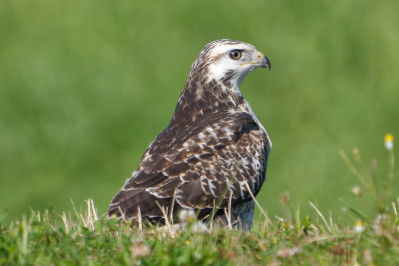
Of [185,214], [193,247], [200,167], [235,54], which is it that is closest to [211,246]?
[193,247]

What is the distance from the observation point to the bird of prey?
6.98 metres

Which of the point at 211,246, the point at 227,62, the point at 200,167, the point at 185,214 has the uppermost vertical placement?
the point at 227,62

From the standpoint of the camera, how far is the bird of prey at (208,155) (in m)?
6.98

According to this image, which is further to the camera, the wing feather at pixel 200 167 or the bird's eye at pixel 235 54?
the bird's eye at pixel 235 54

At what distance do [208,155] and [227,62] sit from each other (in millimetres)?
1835

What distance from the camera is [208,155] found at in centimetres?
744

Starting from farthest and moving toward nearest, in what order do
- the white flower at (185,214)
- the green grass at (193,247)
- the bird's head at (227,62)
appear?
1. the bird's head at (227,62)
2. the white flower at (185,214)
3. the green grass at (193,247)

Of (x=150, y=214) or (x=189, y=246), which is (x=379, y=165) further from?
(x=189, y=246)

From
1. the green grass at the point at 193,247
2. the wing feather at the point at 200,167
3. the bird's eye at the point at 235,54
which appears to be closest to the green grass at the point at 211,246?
the green grass at the point at 193,247

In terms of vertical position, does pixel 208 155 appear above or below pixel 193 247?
above

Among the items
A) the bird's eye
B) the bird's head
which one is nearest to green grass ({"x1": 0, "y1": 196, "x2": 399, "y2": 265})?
the bird's head

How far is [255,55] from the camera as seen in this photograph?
9.04 m

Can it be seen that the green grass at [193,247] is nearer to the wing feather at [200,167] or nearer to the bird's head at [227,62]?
the wing feather at [200,167]

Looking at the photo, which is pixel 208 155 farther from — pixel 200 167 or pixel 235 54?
pixel 235 54
